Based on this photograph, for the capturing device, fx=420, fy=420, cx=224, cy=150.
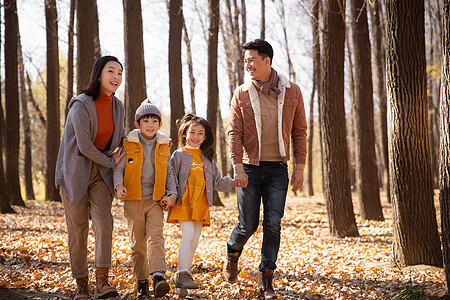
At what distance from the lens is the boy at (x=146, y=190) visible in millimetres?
4137

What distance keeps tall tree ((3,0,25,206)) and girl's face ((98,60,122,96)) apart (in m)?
10.6

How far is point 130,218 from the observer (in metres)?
4.21

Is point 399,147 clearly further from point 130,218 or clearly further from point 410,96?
point 130,218

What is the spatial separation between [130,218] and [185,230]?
23.4 inches

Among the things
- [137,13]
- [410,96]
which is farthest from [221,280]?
[137,13]

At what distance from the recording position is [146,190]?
4230 mm

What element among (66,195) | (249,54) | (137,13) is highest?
(137,13)

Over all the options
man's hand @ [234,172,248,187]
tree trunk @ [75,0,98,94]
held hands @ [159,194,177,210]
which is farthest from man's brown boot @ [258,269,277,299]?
tree trunk @ [75,0,98,94]

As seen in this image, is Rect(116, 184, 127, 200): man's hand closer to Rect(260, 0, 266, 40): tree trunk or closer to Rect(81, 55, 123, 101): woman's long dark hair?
Rect(81, 55, 123, 101): woman's long dark hair

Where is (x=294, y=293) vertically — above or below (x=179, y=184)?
below

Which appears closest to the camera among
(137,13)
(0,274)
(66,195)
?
(66,195)

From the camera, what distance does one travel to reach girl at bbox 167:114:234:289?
441 cm

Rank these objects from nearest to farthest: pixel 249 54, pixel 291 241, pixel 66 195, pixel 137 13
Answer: pixel 66 195, pixel 249 54, pixel 291 241, pixel 137 13

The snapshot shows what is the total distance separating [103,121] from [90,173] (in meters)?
0.54
